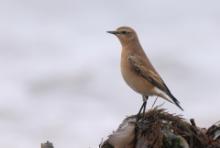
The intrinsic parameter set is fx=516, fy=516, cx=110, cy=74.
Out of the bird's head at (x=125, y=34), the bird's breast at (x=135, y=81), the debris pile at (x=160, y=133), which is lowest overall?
the debris pile at (x=160, y=133)

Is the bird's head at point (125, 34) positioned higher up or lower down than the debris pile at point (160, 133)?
higher up

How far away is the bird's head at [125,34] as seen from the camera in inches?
263

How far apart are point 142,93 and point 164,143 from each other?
7.92ft

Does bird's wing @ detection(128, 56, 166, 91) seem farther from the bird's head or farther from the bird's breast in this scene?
the bird's head

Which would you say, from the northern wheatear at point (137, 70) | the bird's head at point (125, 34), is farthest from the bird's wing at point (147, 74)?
the bird's head at point (125, 34)

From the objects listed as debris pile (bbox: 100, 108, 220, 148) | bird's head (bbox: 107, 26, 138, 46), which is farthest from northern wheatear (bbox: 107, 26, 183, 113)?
debris pile (bbox: 100, 108, 220, 148)

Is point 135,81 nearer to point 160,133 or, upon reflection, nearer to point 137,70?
point 137,70

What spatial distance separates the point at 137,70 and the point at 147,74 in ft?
0.58

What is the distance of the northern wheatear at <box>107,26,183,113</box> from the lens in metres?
6.17

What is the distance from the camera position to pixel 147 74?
6.30 m

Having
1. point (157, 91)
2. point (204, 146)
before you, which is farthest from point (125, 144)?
point (157, 91)

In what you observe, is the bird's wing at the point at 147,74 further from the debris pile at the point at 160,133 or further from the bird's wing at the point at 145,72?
the debris pile at the point at 160,133

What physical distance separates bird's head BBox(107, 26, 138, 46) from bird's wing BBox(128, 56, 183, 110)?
27 centimetres

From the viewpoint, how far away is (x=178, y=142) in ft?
13.0
